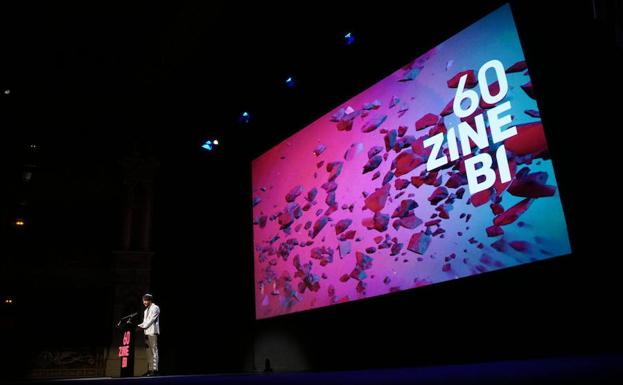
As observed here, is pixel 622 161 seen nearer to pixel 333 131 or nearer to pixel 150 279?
pixel 333 131

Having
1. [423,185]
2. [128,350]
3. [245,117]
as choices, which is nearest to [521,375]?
[423,185]

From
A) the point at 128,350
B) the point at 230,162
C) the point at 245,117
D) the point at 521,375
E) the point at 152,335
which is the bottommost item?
the point at 521,375

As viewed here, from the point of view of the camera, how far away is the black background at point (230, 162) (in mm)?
3133

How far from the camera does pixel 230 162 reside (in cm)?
689

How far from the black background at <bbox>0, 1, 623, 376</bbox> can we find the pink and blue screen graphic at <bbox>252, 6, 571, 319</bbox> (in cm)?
18

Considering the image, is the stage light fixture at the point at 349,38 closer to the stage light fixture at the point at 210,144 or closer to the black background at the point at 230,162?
the black background at the point at 230,162

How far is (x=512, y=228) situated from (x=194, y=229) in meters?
5.04

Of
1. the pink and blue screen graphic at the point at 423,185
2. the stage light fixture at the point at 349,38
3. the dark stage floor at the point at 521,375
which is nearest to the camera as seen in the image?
the dark stage floor at the point at 521,375

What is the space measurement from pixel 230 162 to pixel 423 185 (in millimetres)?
3690

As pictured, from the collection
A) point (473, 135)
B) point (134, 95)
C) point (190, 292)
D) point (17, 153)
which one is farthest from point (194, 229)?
point (473, 135)

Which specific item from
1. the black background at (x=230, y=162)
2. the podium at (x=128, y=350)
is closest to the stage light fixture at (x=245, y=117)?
the black background at (x=230, y=162)

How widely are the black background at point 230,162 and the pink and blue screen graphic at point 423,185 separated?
7.0 inches

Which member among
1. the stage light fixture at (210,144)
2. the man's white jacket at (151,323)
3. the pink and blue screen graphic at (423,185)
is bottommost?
the man's white jacket at (151,323)

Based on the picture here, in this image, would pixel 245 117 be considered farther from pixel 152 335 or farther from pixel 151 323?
pixel 152 335
